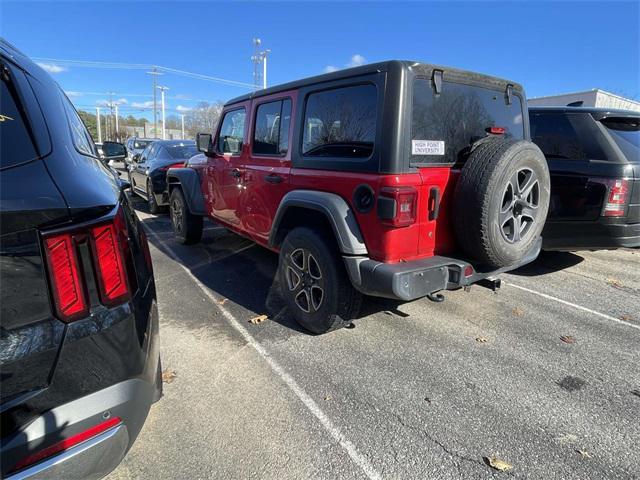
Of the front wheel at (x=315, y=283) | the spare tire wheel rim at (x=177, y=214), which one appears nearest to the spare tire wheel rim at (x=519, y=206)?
the front wheel at (x=315, y=283)

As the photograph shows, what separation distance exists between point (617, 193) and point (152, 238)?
6.47 metres

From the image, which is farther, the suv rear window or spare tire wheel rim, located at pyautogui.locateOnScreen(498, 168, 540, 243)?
spare tire wheel rim, located at pyautogui.locateOnScreen(498, 168, 540, 243)

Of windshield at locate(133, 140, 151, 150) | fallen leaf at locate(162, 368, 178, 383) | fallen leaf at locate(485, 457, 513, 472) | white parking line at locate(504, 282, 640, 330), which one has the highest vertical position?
windshield at locate(133, 140, 151, 150)

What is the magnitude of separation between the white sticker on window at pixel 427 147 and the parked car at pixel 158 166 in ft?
22.1

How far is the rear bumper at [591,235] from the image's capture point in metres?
4.05

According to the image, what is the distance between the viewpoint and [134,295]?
1580 mm

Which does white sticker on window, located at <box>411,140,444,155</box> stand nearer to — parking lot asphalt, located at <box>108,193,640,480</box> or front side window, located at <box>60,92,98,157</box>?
parking lot asphalt, located at <box>108,193,640,480</box>

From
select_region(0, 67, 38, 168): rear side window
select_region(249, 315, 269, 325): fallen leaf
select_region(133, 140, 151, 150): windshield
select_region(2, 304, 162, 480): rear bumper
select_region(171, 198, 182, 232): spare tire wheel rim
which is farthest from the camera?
select_region(133, 140, 151, 150): windshield

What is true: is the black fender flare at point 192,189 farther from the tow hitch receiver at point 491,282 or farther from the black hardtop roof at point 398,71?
the tow hitch receiver at point 491,282

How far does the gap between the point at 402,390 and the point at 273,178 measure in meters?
2.20

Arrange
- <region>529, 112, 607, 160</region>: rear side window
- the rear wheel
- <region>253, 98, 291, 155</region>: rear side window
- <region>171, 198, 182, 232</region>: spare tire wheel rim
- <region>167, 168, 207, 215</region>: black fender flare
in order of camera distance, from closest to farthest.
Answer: <region>253, 98, 291, 155</region>: rear side window, <region>529, 112, 607, 160</region>: rear side window, <region>167, 168, 207, 215</region>: black fender flare, the rear wheel, <region>171, 198, 182, 232</region>: spare tire wheel rim

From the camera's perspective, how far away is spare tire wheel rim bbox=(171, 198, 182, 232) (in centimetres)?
621

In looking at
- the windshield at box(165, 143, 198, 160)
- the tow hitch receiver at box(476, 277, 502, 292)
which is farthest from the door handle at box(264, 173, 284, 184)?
the windshield at box(165, 143, 198, 160)

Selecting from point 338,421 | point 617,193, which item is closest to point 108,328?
point 338,421
